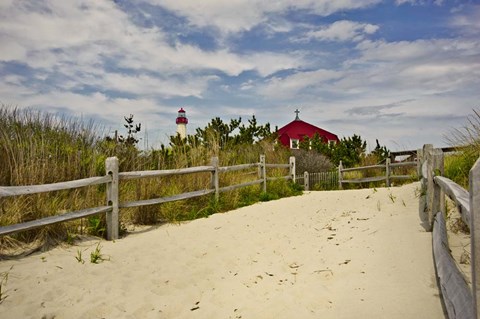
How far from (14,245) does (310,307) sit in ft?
12.6

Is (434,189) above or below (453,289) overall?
above

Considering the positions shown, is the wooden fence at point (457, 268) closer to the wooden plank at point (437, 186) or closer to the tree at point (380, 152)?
the wooden plank at point (437, 186)

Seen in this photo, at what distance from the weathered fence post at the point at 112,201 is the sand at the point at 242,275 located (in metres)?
0.30

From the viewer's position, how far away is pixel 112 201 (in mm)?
5816

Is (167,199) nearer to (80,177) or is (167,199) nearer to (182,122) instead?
(80,177)

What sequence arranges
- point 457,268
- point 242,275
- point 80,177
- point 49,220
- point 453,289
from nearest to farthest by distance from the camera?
point 453,289
point 457,268
point 242,275
point 49,220
point 80,177

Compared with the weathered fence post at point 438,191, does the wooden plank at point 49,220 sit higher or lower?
lower

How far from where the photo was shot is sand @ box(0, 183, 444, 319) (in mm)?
3434

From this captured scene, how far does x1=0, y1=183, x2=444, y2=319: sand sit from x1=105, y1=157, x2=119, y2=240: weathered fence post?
303 millimetres

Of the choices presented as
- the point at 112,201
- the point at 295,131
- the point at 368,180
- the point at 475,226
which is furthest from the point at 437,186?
the point at 295,131

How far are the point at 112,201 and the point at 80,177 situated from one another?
1337mm

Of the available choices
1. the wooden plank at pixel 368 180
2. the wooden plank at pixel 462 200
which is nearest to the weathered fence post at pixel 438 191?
the wooden plank at pixel 462 200

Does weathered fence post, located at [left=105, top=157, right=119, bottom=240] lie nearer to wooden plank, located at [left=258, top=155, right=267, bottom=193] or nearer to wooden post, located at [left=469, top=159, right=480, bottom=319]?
wooden post, located at [left=469, top=159, right=480, bottom=319]

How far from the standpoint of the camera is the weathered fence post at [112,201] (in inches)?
227
